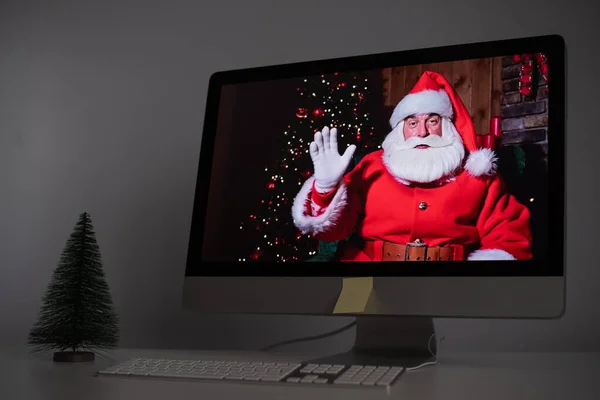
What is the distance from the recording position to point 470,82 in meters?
1.08

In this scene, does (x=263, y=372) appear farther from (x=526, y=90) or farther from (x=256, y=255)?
(x=526, y=90)

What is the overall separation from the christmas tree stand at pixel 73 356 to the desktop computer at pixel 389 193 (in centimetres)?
17

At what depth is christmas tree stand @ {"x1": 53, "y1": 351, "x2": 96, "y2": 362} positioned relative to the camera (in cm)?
109

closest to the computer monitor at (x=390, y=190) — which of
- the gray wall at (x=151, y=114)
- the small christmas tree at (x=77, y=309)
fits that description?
the small christmas tree at (x=77, y=309)

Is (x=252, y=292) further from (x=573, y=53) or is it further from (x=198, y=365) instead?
(x=573, y=53)

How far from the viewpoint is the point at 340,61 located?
3.88 feet

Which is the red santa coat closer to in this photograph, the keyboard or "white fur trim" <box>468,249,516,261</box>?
"white fur trim" <box>468,249,516,261</box>

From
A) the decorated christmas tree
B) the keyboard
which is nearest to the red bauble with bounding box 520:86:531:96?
the decorated christmas tree

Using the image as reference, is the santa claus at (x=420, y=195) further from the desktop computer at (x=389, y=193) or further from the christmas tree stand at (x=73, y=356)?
the christmas tree stand at (x=73, y=356)

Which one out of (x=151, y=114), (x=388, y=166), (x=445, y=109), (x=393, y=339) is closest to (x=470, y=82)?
(x=445, y=109)

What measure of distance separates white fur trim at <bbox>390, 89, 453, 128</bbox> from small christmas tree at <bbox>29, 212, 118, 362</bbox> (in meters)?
0.55

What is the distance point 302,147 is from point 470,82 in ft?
0.92

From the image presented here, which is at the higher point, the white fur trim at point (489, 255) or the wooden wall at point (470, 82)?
the wooden wall at point (470, 82)

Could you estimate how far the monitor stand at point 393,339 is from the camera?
43.1 inches
